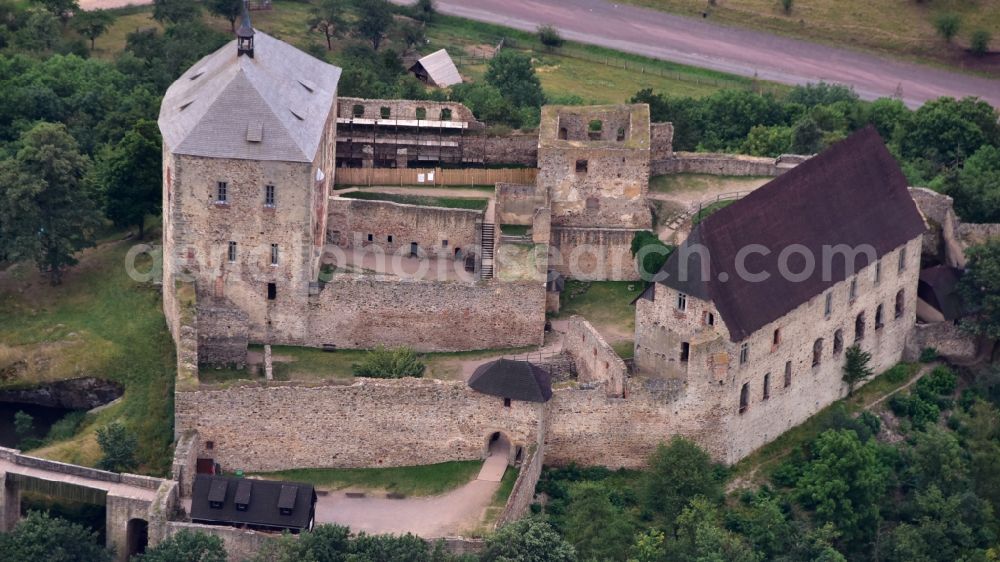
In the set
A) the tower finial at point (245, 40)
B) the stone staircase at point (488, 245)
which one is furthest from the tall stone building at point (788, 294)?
the tower finial at point (245, 40)

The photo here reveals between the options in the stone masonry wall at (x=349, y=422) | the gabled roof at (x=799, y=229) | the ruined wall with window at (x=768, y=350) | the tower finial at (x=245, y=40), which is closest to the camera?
the stone masonry wall at (x=349, y=422)

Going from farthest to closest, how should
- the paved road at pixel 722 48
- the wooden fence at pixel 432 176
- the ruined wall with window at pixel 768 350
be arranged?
the paved road at pixel 722 48 < the wooden fence at pixel 432 176 < the ruined wall with window at pixel 768 350

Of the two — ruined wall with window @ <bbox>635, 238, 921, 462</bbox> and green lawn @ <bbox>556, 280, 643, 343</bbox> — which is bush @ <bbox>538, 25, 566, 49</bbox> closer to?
green lawn @ <bbox>556, 280, 643, 343</bbox>

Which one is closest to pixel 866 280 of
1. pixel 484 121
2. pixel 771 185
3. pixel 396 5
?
pixel 771 185

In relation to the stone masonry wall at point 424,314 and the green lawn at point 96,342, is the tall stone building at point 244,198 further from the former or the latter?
the green lawn at point 96,342

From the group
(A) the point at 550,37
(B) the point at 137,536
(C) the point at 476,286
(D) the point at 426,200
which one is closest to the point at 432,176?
(D) the point at 426,200

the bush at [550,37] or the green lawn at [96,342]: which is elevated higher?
the bush at [550,37]

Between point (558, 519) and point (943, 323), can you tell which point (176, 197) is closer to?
point (558, 519)

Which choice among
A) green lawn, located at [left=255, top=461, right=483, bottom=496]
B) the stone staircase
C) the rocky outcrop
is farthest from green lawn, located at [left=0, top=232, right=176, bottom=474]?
the stone staircase

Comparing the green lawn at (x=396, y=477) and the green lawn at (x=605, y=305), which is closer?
the green lawn at (x=396, y=477)

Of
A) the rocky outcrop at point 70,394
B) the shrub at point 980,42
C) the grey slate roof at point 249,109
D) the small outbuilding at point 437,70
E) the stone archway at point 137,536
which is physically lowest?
the stone archway at point 137,536
